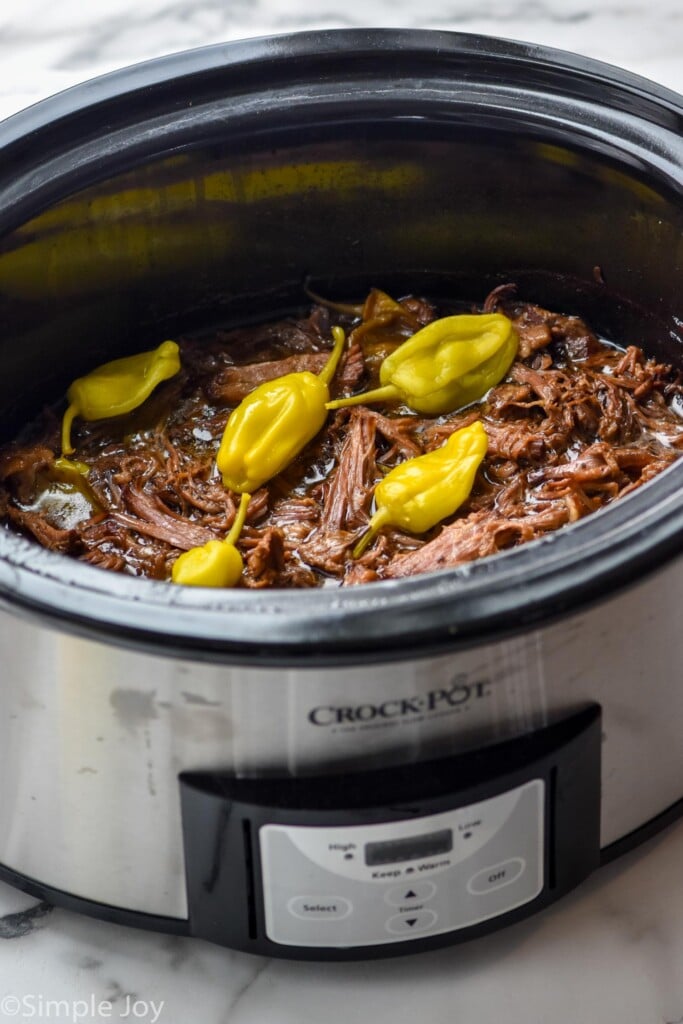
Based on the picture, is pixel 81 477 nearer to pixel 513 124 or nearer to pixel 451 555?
pixel 451 555

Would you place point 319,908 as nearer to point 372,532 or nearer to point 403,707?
point 403,707

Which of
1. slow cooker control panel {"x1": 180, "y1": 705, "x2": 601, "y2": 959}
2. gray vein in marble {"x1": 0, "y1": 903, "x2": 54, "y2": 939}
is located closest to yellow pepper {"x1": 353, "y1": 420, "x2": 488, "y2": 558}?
slow cooker control panel {"x1": 180, "y1": 705, "x2": 601, "y2": 959}

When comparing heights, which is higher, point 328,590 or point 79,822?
point 328,590

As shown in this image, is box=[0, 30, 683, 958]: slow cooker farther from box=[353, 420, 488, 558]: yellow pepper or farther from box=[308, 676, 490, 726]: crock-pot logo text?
box=[353, 420, 488, 558]: yellow pepper

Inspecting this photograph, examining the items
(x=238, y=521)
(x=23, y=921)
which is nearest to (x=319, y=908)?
(x=23, y=921)

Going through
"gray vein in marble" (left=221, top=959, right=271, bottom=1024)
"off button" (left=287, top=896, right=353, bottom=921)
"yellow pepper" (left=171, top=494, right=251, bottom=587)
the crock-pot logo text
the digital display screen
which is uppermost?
"yellow pepper" (left=171, top=494, right=251, bottom=587)

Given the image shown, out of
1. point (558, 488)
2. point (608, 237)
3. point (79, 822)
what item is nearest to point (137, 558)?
point (79, 822)
